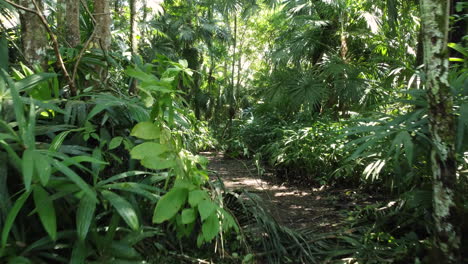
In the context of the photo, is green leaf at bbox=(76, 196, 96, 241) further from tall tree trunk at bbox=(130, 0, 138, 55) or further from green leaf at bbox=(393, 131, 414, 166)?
tall tree trunk at bbox=(130, 0, 138, 55)

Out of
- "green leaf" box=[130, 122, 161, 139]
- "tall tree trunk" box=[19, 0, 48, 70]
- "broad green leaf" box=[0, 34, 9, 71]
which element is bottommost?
"green leaf" box=[130, 122, 161, 139]

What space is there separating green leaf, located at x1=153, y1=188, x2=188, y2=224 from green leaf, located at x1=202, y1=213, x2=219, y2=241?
13cm

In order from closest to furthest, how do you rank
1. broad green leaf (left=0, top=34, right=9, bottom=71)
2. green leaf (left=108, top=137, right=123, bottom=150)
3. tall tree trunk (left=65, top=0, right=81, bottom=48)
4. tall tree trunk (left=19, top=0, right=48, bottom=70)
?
green leaf (left=108, top=137, right=123, bottom=150), broad green leaf (left=0, top=34, right=9, bottom=71), tall tree trunk (left=19, top=0, right=48, bottom=70), tall tree trunk (left=65, top=0, right=81, bottom=48)

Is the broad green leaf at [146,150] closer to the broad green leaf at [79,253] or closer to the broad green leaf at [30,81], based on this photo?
the broad green leaf at [79,253]

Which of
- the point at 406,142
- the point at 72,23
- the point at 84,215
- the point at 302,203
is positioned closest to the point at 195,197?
the point at 84,215

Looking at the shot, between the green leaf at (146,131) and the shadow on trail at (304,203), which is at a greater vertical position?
the green leaf at (146,131)

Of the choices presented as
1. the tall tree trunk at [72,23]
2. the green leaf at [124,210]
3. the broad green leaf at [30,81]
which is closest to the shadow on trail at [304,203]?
the green leaf at [124,210]

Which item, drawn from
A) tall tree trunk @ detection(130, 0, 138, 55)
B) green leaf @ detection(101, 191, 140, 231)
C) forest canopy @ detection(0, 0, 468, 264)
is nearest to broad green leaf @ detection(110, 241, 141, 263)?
forest canopy @ detection(0, 0, 468, 264)

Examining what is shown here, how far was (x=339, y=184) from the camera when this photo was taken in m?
4.79

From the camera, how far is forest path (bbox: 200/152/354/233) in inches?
128

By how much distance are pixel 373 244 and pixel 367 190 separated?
2154 millimetres

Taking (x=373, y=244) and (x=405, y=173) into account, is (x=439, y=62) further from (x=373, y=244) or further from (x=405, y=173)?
(x=373, y=244)

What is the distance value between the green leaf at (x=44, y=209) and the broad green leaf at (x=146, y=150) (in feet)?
1.19

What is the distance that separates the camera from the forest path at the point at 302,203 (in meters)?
3.26
